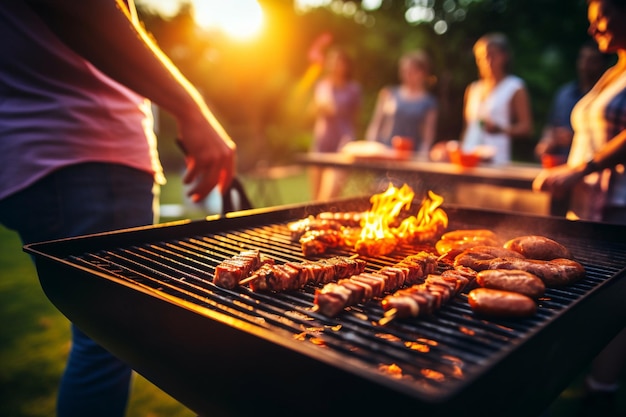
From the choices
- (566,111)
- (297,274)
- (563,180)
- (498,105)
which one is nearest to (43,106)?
(297,274)

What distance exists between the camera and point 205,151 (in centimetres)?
258

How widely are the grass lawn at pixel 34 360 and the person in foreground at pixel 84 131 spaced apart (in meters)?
1.26

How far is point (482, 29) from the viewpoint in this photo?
21.9 meters

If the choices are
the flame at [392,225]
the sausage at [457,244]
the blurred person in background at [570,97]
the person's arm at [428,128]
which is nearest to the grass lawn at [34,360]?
the sausage at [457,244]

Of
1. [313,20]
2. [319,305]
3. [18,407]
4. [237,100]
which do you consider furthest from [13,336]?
[313,20]

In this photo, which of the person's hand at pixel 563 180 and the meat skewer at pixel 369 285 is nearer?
the meat skewer at pixel 369 285

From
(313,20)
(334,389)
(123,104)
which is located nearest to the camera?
(334,389)

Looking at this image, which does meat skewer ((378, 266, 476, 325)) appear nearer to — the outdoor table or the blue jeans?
the blue jeans

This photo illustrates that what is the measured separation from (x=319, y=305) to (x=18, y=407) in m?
3.12

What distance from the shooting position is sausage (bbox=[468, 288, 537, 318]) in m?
1.68

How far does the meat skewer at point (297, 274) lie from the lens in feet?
6.37

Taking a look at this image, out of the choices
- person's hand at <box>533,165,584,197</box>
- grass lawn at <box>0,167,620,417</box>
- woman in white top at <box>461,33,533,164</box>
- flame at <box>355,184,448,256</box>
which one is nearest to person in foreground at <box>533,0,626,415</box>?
person's hand at <box>533,165,584,197</box>

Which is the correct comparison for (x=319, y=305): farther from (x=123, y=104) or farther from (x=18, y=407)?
(x=18, y=407)

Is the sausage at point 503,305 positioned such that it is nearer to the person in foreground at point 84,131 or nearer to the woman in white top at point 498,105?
the person in foreground at point 84,131
